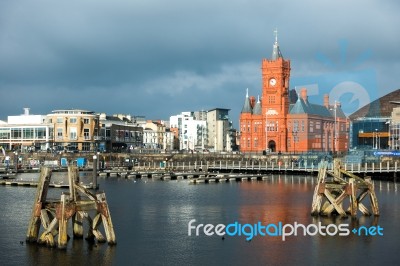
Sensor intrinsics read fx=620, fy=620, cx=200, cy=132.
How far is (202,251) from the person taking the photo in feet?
124

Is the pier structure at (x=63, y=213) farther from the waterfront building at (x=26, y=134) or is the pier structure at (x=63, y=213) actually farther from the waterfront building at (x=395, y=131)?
the waterfront building at (x=395, y=131)

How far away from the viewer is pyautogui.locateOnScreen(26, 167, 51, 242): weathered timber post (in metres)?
37.2

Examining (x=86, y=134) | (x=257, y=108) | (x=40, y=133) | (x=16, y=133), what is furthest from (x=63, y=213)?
(x=16, y=133)

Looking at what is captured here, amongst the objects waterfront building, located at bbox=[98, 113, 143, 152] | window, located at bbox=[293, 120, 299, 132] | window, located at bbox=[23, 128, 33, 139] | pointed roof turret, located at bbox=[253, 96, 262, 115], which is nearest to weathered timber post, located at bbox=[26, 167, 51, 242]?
window, located at bbox=[293, 120, 299, 132]

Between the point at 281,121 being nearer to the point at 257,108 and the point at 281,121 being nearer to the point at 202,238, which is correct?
the point at 257,108

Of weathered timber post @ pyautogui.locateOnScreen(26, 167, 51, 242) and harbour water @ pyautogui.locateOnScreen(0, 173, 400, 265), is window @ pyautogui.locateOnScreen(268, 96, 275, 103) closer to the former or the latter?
harbour water @ pyautogui.locateOnScreen(0, 173, 400, 265)

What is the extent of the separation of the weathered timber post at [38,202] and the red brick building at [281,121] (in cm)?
11541

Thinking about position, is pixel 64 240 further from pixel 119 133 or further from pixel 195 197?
pixel 119 133

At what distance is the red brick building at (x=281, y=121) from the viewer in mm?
151250

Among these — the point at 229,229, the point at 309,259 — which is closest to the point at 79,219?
the point at 229,229

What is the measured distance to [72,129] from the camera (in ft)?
536

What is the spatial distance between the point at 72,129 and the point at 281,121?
5468 cm

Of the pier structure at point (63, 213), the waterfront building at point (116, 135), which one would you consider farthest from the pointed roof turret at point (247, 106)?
the pier structure at point (63, 213)

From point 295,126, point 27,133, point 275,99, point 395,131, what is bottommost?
point 27,133
